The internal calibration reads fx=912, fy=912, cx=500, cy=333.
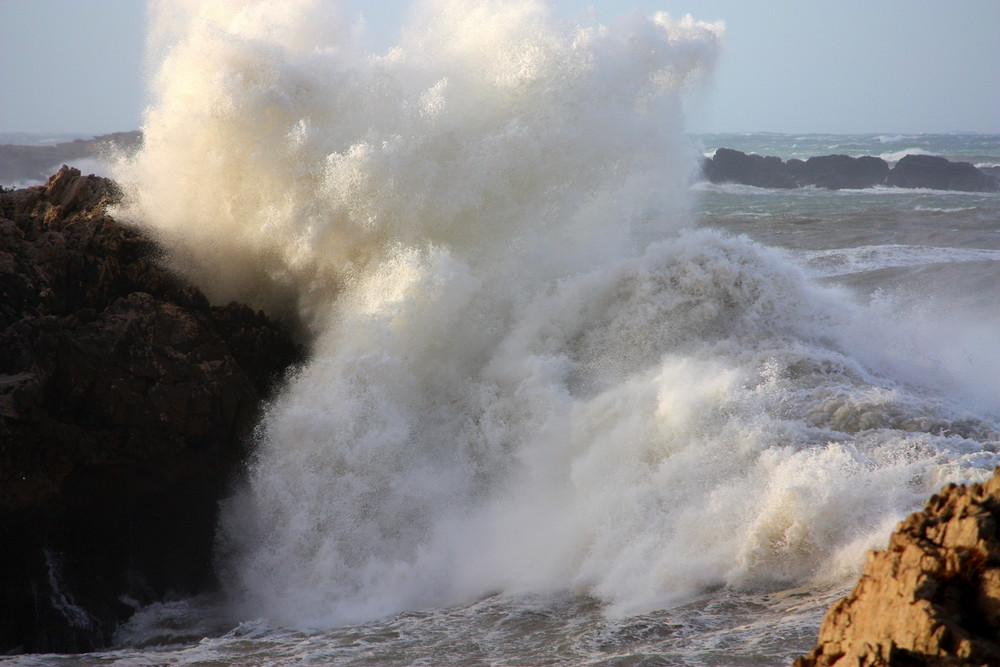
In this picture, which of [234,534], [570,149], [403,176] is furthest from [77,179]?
[570,149]

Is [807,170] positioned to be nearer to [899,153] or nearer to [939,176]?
[939,176]

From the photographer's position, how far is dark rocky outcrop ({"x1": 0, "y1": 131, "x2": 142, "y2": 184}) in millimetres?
34409

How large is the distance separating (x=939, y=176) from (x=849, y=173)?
3.60m

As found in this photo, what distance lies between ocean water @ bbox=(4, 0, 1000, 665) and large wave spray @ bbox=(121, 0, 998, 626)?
3 cm

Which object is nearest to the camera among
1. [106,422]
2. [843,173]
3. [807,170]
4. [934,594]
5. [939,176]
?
[934,594]

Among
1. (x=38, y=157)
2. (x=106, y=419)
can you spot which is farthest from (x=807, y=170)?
(x=106, y=419)

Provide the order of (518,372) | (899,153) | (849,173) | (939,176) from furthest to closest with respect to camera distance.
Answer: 1. (899,153)
2. (849,173)
3. (939,176)
4. (518,372)

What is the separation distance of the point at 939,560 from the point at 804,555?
2.96 metres

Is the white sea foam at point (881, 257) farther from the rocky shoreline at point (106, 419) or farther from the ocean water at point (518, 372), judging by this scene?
the rocky shoreline at point (106, 419)

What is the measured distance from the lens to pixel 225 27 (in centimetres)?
1098

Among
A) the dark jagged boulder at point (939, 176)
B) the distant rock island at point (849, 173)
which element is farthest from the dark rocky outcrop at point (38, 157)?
the dark jagged boulder at point (939, 176)

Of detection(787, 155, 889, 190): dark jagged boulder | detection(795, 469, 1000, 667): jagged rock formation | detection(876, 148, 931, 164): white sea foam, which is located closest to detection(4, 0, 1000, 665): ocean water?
detection(795, 469, 1000, 667): jagged rock formation

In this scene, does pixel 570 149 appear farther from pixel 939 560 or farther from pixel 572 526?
pixel 939 560

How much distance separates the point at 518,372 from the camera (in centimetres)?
898
